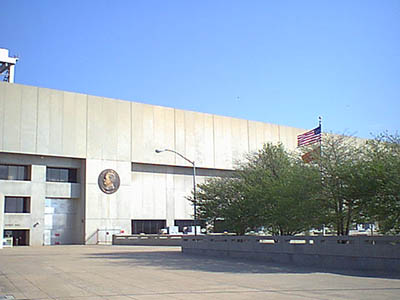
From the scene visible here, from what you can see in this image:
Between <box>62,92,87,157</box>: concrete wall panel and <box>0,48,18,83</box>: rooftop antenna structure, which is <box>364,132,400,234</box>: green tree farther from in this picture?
<box>0,48,18,83</box>: rooftop antenna structure

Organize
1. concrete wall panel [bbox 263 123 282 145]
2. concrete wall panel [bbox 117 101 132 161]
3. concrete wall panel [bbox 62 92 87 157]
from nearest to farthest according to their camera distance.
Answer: concrete wall panel [bbox 62 92 87 157]
concrete wall panel [bbox 117 101 132 161]
concrete wall panel [bbox 263 123 282 145]

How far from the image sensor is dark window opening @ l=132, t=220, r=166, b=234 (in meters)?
64.8

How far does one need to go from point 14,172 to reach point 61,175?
5.54m

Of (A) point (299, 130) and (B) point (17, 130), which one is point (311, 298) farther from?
(A) point (299, 130)

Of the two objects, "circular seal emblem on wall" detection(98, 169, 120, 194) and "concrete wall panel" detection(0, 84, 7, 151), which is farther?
"circular seal emblem on wall" detection(98, 169, 120, 194)

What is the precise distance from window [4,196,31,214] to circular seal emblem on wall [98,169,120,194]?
28.4ft

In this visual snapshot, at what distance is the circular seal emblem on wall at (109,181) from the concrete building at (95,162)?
0.40 ft

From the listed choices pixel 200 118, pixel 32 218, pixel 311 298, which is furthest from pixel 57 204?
pixel 311 298

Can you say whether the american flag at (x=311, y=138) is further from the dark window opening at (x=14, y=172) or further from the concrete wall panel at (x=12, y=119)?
the dark window opening at (x=14, y=172)

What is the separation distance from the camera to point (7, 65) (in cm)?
7306

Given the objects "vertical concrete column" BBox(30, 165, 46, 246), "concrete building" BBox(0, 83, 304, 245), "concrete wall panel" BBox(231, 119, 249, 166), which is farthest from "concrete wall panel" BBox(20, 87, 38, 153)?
"concrete wall panel" BBox(231, 119, 249, 166)

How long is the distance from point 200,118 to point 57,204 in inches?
884

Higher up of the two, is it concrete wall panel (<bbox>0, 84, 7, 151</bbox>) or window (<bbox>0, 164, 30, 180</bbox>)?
concrete wall panel (<bbox>0, 84, 7, 151</bbox>)

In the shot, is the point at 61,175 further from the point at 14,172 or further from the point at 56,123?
the point at 56,123
